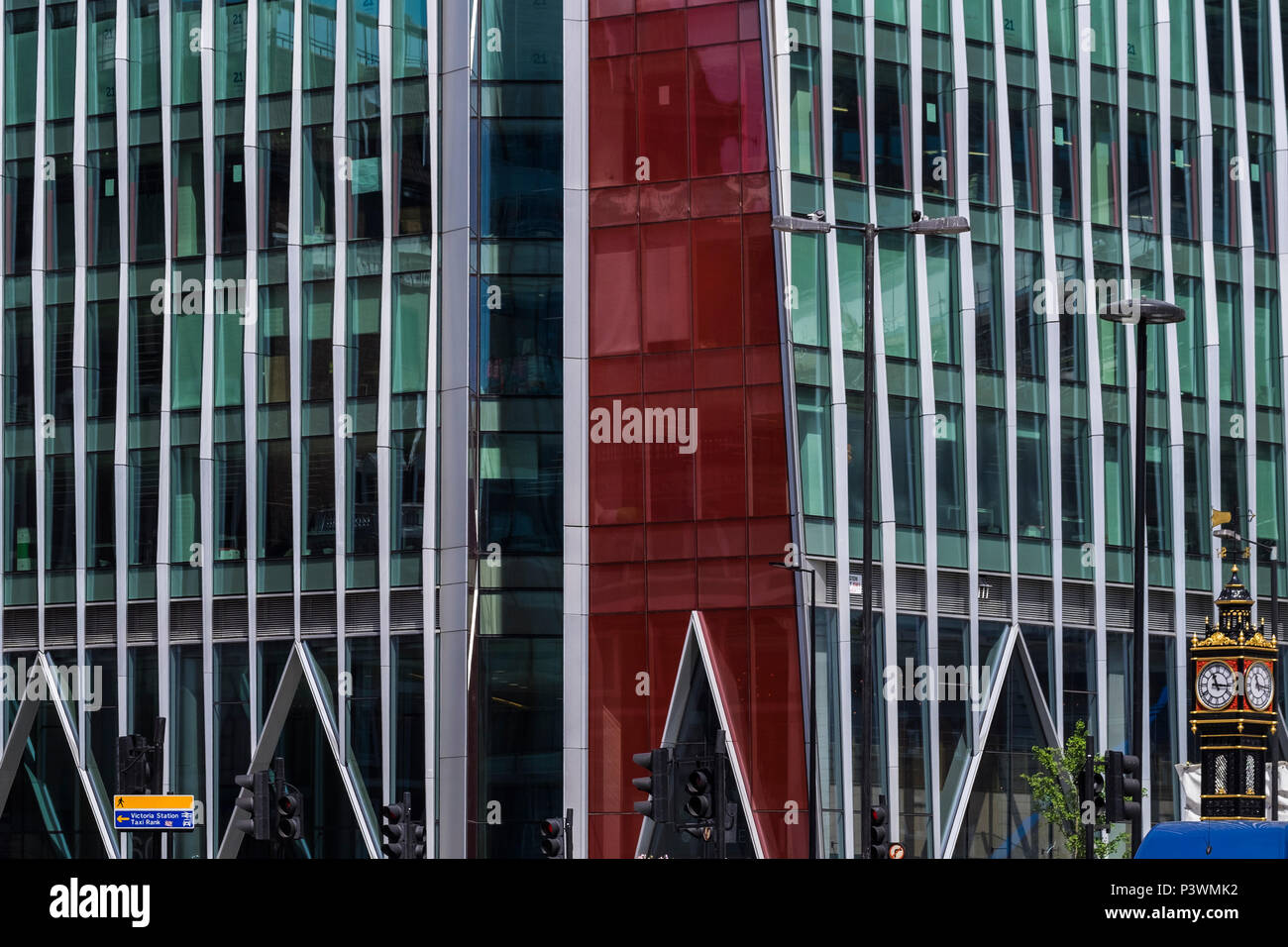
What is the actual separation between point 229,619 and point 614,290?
12154 millimetres

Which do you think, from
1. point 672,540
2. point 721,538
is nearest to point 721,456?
point 721,538

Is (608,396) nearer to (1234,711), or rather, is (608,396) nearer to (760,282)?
(760,282)

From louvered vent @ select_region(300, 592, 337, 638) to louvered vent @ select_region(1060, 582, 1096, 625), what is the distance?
17.1 m

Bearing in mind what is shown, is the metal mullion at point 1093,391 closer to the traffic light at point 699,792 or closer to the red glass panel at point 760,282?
the red glass panel at point 760,282

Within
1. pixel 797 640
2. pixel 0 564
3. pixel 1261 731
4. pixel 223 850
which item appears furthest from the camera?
pixel 0 564

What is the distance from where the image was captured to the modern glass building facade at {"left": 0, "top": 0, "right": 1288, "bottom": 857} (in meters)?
43.7

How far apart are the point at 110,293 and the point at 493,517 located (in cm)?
1154

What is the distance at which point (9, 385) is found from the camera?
49.2m

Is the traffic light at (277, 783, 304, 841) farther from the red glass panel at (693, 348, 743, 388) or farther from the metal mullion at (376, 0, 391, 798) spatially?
the red glass panel at (693, 348, 743, 388)

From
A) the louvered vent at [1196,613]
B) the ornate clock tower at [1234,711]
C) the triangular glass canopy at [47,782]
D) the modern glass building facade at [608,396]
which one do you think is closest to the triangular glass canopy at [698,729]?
the modern glass building facade at [608,396]

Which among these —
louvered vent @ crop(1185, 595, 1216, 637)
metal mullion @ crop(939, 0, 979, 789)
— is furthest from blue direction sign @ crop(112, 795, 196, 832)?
louvered vent @ crop(1185, 595, 1216, 637)

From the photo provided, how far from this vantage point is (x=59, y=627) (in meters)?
48.0

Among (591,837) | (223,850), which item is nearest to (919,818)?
(591,837)

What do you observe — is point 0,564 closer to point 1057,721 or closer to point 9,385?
point 9,385
